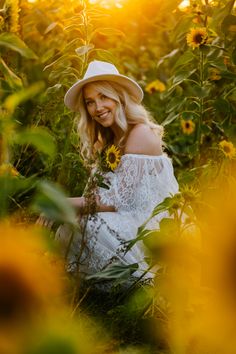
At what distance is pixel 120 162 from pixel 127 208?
17 centimetres

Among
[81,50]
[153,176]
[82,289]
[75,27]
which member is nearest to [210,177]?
[153,176]

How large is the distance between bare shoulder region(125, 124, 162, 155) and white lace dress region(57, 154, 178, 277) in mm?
30

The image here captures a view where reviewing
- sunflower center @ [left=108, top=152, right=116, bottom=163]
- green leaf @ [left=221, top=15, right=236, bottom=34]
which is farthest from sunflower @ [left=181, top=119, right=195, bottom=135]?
sunflower center @ [left=108, top=152, right=116, bottom=163]

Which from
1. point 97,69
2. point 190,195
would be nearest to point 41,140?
point 190,195

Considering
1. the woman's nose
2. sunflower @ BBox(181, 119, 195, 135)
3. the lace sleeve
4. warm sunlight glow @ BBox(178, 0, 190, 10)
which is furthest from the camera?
sunflower @ BBox(181, 119, 195, 135)

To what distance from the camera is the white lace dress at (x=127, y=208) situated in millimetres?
2352

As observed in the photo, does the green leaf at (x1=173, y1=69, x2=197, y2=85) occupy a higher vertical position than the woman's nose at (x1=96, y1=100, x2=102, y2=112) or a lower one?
higher

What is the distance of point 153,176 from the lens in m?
2.52

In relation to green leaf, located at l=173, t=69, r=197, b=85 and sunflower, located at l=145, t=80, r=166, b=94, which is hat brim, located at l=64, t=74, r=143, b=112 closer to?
green leaf, located at l=173, t=69, r=197, b=85

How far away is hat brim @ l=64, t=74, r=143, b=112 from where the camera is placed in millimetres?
2506

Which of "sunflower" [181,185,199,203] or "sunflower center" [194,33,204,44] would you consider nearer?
"sunflower" [181,185,199,203]

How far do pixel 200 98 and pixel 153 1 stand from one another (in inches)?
81.1

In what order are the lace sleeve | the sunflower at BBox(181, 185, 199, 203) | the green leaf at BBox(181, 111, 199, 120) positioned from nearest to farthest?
the sunflower at BBox(181, 185, 199, 203)
the lace sleeve
the green leaf at BBox(181, 111, 199, 120)

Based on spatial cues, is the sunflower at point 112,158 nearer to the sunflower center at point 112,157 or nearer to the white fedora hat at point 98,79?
the sunflower center at point 112,157
